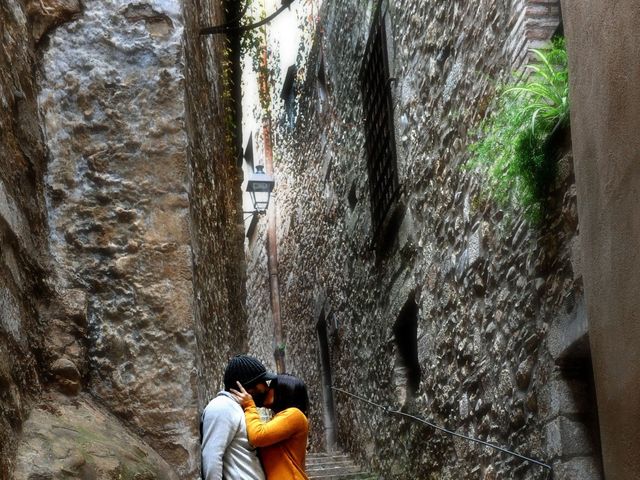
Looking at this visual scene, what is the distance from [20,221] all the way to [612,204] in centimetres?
205

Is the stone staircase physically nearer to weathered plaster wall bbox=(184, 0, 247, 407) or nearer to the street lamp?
weathered plaster wall bbox=(184, 0, 247, 407)

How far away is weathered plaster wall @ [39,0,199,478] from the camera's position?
3713 mm

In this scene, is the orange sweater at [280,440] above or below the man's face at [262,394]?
below

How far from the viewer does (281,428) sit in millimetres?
3768

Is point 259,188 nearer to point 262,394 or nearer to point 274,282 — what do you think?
point 274,282

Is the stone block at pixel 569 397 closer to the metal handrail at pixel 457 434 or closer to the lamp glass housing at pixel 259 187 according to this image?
the metal handrail at pixel 457 434

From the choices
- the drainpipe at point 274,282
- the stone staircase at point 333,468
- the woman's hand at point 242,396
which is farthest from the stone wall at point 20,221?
the drainpipe at point 274,282

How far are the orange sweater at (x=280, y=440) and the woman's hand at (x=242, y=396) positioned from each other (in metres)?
0.02

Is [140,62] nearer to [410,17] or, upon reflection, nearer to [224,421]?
[224,421]

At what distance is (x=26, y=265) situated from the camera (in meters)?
3.42

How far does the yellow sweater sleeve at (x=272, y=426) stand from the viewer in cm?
371

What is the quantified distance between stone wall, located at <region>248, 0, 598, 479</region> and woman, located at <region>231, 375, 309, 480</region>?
3.82 ft

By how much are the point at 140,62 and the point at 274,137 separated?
34.1 ft

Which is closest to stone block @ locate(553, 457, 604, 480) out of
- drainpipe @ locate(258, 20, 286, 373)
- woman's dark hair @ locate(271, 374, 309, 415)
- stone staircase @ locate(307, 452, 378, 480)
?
woman's dark hair @ locate(271, 374, 309, 415)
